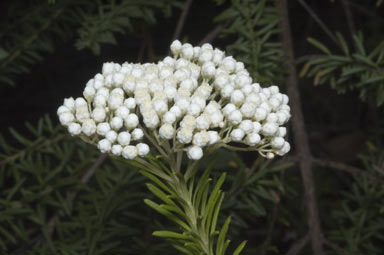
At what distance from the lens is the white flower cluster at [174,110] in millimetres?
877

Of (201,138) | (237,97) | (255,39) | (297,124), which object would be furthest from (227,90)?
(297,124)

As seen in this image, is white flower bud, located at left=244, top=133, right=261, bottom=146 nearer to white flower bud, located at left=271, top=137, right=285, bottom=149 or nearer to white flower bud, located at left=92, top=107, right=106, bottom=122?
white flower bud, located at left=271, top=137, right=285, bottom=149

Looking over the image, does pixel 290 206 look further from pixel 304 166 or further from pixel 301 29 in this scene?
pixel 301 29

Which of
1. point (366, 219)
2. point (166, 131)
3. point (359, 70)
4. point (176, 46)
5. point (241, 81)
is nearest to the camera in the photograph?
point (166, 131)

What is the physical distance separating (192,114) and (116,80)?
0.59 feet

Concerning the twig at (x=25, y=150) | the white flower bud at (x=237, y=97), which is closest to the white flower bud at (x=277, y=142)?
the white flower bud at (x=237, y=97)

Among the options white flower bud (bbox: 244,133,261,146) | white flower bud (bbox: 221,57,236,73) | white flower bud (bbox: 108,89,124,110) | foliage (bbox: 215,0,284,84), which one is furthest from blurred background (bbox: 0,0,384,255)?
white flower bud (bbox: 108,89,124,110)

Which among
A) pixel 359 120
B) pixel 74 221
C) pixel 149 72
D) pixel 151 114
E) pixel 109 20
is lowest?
pixel 74 221

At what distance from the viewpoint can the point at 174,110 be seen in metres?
0.89

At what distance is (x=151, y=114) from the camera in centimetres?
88

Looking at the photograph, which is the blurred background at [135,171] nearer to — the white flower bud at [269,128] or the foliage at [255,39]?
the foliage at [255,39]

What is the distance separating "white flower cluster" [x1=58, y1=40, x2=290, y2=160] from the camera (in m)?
0.88

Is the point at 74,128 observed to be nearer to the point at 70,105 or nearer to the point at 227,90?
the point at 70,105

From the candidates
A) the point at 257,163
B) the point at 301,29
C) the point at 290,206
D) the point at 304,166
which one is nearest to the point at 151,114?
the point at 257,163
